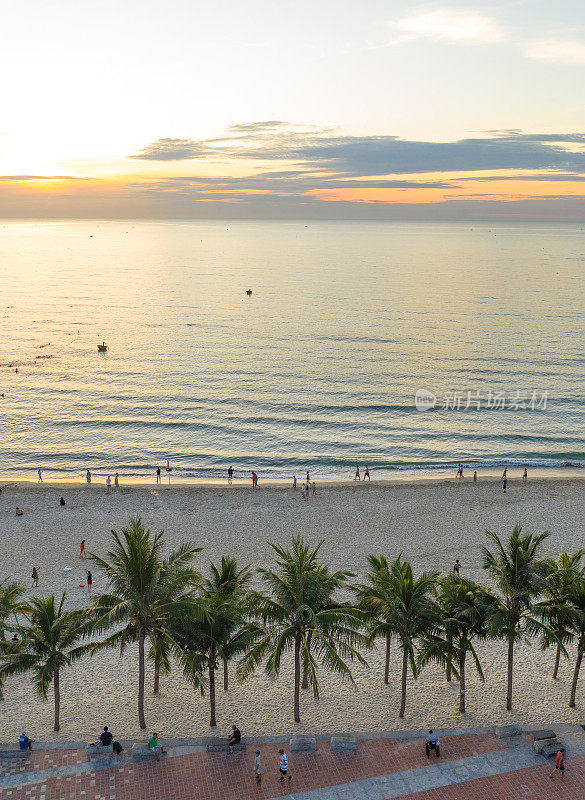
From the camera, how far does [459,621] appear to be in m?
18.3

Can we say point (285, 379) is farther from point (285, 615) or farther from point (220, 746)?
point (220, 746)

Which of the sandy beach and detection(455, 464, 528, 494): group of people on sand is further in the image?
detection(455, 464, 528, 494): group of people on sand

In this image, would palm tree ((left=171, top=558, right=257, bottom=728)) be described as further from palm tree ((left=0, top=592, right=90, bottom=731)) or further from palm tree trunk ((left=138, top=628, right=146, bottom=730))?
palm tree ((left=0, top=592, right=90, bottom=731))

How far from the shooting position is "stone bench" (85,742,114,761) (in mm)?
16953

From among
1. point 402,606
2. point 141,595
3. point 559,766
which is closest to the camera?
point 559,766

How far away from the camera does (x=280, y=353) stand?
8112cm

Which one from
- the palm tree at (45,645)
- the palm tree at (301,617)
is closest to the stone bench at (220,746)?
the palm tree at (301,617)

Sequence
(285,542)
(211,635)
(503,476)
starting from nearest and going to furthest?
(211,635) < (285,542) < (503,476)

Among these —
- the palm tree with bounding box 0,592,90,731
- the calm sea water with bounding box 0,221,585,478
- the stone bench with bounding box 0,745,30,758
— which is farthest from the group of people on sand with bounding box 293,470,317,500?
the stone bench with bounding box 0,745,30,758

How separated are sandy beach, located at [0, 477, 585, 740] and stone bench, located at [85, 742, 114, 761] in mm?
1383

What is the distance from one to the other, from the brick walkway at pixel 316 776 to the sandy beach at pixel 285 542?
1.61m

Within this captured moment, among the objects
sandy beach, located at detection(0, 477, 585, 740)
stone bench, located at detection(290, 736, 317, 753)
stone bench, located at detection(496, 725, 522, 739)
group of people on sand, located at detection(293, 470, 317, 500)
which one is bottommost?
sandy beach, located at detection(0, 477, 585, 740)

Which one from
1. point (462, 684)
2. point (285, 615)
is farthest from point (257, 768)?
point (462, 684)

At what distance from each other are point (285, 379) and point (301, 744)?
5368 cm
